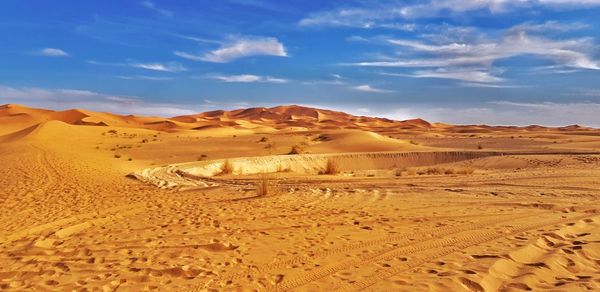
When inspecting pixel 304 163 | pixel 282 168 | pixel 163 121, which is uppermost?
pixel 163 121

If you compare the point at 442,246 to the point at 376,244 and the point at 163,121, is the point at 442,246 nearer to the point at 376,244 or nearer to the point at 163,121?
the point at 376,244

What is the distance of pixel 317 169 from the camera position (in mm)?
23188

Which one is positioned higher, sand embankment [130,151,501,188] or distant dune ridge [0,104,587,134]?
distant dune ridge [0,104,587,134]

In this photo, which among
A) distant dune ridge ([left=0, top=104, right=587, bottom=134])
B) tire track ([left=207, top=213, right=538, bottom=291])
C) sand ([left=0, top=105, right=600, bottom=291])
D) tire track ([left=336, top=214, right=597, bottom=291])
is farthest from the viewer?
distant dune ridge ([left=0, top=104, right=587, bottom=134])

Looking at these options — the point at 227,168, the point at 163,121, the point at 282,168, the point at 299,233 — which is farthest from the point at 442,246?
the point at 163,121

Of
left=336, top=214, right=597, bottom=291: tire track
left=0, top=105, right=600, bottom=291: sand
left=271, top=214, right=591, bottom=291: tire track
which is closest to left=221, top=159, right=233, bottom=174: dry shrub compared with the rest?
left=0, top=105, right=600, bottom=291: sand

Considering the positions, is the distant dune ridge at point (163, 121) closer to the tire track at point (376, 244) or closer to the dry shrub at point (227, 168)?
the dry shrub at point (227, 168)

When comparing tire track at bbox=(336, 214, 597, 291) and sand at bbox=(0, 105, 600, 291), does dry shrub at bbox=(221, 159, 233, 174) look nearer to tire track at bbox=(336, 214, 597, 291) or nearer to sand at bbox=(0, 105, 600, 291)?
sand at bbox=(0, 105, 600, 291)

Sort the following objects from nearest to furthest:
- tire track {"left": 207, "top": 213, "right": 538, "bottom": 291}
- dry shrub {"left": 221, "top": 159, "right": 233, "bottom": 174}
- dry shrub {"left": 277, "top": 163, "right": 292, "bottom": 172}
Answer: tire track {"left": 207, "top": 213, "right": 538, "bottom": 291}, dry shrub {"left": 221, "top": 159, "right": 233, "bottom": 174}, dry shrub {"left": 277, "top": 163, "right": 292, "bottom": 172}

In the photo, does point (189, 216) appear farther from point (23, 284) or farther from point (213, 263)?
point (23, 284)

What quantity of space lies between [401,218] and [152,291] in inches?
187

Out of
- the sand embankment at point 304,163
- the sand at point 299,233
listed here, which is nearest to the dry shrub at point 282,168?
the sand embankment at point 304,163

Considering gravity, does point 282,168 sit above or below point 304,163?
below

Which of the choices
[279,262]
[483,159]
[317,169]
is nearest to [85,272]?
[279,262]
